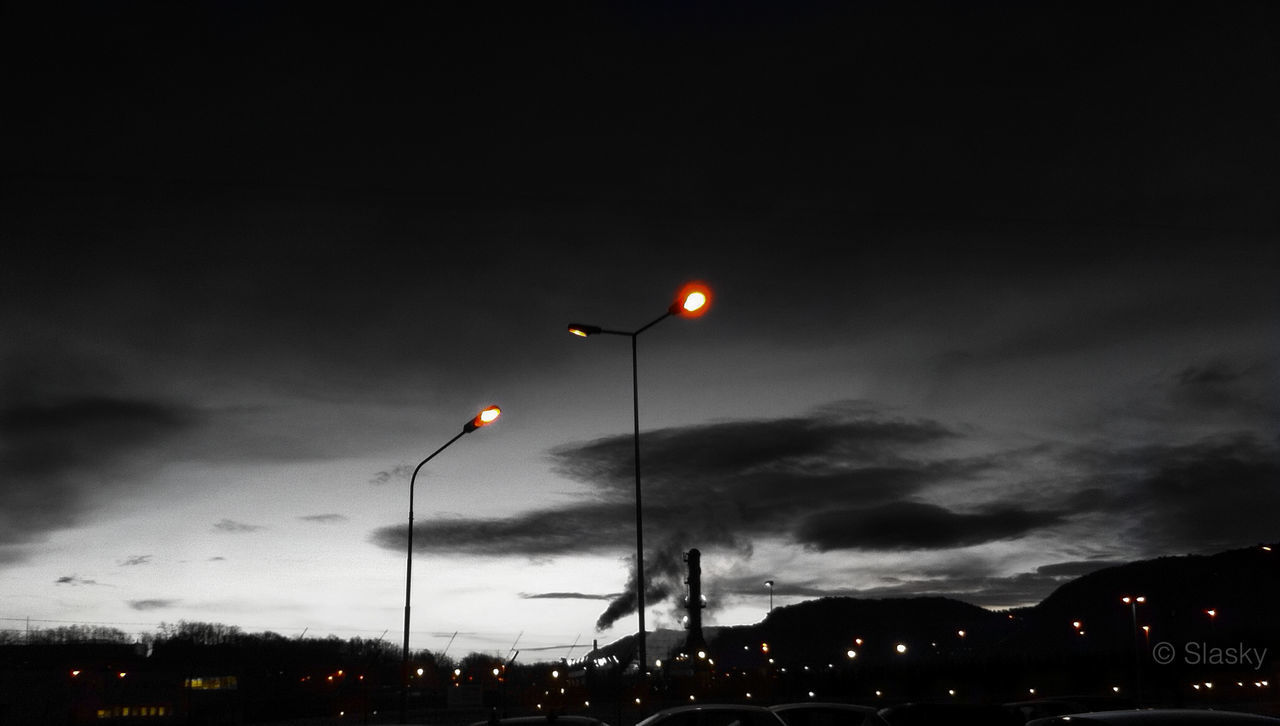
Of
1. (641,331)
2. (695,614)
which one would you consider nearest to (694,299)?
(641,331)

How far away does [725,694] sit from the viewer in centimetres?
5456

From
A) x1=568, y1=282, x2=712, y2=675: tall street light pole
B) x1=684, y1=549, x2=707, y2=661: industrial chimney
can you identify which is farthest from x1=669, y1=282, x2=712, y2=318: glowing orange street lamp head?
x1=684, y1=549, x2=707, y2=661: industrial chimney

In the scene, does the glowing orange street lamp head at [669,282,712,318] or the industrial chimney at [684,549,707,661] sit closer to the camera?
the glowing orange street lamp head at [669,282,712,318]

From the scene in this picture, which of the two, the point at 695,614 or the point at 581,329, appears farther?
the point at 695,614

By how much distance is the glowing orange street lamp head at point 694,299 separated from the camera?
16406mm

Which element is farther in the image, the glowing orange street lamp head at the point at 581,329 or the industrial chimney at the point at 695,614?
the industrial chimney at the point at 695,614

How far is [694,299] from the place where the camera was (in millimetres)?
16500

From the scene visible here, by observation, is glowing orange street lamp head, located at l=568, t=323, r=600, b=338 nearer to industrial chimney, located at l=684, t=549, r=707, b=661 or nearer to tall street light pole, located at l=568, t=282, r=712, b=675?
tall street light pole, located at l=568, t=282, r=712, b=675

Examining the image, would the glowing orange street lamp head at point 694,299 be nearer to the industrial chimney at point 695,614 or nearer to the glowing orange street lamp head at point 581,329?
the glowing orange street lamp head at point 581,329

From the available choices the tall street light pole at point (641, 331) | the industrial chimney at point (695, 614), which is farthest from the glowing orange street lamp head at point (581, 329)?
the industrial chimney at point (695, 614)

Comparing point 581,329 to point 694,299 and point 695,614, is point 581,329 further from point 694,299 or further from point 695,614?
point 695,614

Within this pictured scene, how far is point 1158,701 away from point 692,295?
2046 inches

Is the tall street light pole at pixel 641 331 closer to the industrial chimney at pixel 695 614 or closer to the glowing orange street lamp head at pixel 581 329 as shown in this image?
the glowing orange street lamp head at pixel 581 329

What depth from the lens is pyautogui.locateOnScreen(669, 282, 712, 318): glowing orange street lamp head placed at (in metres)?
16.4
